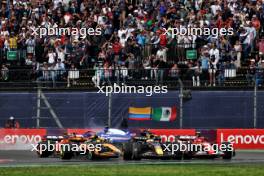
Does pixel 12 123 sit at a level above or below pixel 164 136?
above

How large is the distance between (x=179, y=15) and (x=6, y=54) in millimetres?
7657

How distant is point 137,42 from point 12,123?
6174mm

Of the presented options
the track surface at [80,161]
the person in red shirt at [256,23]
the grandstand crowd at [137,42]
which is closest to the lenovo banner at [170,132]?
the grandstand crowd at [137,42]

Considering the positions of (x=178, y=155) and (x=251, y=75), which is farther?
(x=251, y=75)

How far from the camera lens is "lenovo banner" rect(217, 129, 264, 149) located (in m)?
29.9

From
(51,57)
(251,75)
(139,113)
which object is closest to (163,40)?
Answer: (139,113)

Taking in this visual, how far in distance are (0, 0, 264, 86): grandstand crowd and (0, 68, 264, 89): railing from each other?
0.04m

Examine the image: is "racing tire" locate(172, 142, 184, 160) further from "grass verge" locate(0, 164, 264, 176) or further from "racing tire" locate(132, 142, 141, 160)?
"grass verge" locate(0, 164, 264, 176)

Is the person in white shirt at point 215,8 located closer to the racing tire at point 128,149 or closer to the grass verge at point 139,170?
the racing tire at point 128,149

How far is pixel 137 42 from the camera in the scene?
34.1m

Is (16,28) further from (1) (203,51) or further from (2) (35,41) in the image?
(1) (203,51)

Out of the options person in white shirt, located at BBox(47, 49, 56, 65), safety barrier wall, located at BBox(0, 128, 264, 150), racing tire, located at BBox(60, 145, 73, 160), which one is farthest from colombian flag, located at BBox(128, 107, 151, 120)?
racing tire, located at BBox(60, 145, 73, 160)

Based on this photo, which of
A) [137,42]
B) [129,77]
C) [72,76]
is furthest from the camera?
[137,42]

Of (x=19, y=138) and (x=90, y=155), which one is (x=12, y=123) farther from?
(x=90, y=155)
